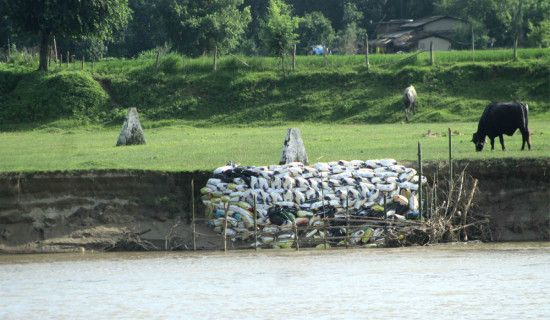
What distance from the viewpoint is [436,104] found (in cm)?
4116

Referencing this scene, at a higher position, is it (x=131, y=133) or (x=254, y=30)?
(x=254, y=30)

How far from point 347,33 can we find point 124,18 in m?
29.6

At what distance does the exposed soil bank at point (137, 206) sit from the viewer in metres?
19.8

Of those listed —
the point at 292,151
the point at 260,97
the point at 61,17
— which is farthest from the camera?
the point at 61,17

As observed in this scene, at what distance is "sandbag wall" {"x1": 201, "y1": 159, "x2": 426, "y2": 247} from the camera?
19.6m

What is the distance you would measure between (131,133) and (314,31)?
146ft

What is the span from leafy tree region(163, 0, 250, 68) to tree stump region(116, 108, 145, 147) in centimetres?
2897

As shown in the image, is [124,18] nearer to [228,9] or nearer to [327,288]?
[228,9]

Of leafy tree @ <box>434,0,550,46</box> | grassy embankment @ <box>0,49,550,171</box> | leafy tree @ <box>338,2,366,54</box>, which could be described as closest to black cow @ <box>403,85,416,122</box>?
grassy embankment @ <box>0,49,550,171</box>

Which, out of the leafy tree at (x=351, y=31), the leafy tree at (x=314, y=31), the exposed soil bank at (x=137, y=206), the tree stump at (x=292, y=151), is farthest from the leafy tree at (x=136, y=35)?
the exposed soil bank at (x=137, y=206)

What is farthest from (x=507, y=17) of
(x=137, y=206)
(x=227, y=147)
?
(x=137, y=206)

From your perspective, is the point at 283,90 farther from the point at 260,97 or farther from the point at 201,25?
the point at 201,25

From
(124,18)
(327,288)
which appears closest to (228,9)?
(124,18)

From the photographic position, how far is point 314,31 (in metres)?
71.9
